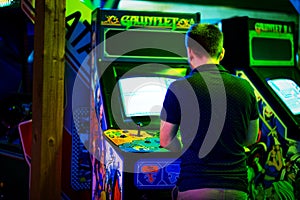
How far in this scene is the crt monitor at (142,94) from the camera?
319cm

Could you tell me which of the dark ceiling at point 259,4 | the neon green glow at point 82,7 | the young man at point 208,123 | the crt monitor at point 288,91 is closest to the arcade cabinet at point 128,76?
the neon green glow at point 82,7

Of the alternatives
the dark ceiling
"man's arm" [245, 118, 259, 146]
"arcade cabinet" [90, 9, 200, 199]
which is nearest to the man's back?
"man's arm" [245, 118, 259, 146]

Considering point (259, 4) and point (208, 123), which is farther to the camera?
point (259, 4)

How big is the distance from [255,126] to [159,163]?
62cm

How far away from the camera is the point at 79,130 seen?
13.0ft

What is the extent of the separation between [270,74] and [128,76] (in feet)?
4.13

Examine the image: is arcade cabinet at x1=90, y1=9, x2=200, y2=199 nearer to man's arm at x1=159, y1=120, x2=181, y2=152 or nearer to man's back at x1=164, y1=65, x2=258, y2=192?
man's arm at x1=159, y1=120, x2=181, y2=152

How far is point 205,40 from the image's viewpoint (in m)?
2.20

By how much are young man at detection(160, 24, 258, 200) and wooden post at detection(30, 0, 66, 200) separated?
120cm

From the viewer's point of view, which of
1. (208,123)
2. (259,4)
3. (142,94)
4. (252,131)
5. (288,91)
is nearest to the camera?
(208,123)

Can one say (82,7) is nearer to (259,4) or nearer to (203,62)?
(259,4)

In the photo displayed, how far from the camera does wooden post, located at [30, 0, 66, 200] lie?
3121mm

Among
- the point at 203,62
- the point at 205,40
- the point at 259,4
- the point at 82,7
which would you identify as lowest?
the point at 203,62

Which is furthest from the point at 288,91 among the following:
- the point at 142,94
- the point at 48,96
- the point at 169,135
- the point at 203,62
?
the point at 48,96
